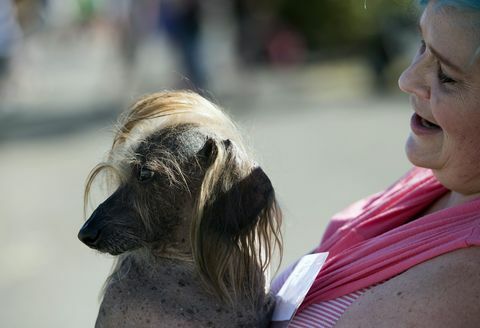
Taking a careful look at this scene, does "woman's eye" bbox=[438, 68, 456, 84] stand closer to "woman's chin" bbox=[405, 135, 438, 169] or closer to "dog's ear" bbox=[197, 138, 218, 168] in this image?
"woman's chin" bbox=[405, 135, 438, 169]

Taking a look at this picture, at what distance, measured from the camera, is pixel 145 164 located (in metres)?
1.75

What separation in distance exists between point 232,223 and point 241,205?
38mm

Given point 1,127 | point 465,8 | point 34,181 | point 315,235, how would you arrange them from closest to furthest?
point 465,8 → point 315,235 → point 34,181 → point 1,127

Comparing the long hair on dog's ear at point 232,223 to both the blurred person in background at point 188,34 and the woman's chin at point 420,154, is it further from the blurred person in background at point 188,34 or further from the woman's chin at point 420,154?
the blurred person in background at point 188,34

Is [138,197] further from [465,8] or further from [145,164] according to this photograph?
[465,8]

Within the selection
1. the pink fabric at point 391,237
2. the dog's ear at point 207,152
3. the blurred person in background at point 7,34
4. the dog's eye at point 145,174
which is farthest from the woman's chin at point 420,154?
the blurred person in background at point 7,34

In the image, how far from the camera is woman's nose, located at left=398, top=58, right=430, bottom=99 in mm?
1787

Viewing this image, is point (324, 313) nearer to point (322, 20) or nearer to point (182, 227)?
point (182, 227)

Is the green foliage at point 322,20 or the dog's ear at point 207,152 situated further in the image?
the green foliage at point 322,20

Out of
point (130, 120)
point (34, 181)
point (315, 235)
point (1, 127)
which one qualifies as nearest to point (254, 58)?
point (1, 127)

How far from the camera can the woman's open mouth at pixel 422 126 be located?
1.79 meters

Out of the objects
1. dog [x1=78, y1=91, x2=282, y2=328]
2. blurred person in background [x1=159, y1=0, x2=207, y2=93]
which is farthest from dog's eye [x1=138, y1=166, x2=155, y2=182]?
blurred person in background [x1=159, y1=0, x2=207, y2=93]

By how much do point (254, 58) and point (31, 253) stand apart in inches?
307

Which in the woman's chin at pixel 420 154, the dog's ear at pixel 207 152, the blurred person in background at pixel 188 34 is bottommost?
the blurred person in background at pixel 188 34
